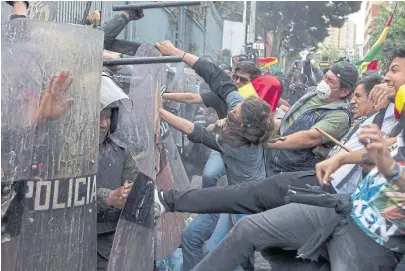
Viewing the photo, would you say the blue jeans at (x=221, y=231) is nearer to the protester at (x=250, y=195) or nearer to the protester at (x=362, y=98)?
the protester at (x=362, y=98)

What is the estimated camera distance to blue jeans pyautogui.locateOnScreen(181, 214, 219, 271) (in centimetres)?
478

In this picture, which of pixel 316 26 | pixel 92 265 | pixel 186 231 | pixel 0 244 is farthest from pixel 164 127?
pixel 316 26

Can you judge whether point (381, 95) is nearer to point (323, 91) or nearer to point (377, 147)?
point (323, 91)

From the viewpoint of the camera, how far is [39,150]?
240 centimetres

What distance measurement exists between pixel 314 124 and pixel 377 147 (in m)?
2.01

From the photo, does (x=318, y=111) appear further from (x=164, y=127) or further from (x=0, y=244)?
(x=0, y=244)

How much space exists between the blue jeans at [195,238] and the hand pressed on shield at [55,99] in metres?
2.53

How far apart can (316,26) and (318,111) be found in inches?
1975

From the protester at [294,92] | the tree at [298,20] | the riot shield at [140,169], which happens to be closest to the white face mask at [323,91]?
the riot shield at [140,169]

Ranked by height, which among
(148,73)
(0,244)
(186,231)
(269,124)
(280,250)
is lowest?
(186,231)

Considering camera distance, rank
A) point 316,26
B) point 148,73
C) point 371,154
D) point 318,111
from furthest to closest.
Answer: point 316,26 → point 318,111 → point 148,73 → point 371,154

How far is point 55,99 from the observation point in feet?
7.89

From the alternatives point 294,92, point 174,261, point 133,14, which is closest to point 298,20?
point 294,92

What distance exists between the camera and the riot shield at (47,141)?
2340mm
